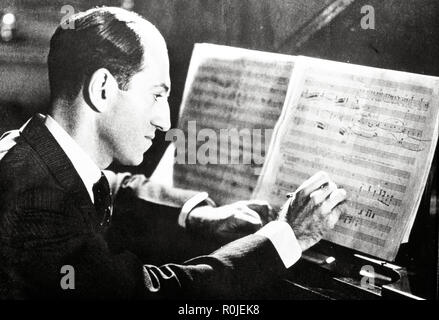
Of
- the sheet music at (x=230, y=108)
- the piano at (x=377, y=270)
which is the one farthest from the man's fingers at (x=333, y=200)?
the sheet music at (x=230, y=108)

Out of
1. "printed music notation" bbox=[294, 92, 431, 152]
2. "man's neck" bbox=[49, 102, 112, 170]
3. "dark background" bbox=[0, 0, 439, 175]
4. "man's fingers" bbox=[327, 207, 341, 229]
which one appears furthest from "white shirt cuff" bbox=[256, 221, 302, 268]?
"man's neck" bbox=[49, 102, 112, 170]

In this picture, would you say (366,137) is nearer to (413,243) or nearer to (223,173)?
(413,243)

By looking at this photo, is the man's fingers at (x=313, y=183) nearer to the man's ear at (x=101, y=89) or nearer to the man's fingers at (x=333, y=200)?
the man's fingers at (x=333, y=200)

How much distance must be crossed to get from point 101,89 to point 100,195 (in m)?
0.36

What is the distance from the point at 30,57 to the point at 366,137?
1.21 meters

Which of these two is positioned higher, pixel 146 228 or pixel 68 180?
pixel 68 180

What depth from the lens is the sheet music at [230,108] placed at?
5.26 ft

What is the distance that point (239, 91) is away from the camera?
1.66 m

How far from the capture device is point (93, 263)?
150cm

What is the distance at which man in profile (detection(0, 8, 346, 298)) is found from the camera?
4.85 ft

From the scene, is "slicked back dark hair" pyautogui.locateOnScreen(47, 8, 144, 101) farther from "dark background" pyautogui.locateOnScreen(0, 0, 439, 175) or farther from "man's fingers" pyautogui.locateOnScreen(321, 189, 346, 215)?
"man's fingers" pyautogui.locateOnScreen(321, 189, 346, 215)
